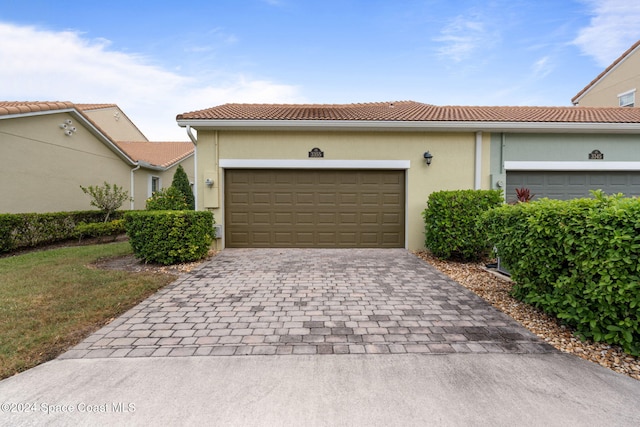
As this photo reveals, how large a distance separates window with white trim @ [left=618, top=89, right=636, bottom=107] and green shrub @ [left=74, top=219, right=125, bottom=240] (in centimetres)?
2043

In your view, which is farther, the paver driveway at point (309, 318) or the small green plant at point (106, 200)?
the small green plant at point (106, 200)

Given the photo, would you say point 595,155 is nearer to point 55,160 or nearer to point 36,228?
point 36,228

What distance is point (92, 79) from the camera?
1223 centimetres

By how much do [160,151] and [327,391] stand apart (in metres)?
20.4

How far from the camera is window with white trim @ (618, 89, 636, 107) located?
42.5ft

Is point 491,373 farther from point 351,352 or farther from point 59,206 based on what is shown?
point 59,206

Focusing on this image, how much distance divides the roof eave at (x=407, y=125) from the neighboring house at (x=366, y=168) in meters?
0.06

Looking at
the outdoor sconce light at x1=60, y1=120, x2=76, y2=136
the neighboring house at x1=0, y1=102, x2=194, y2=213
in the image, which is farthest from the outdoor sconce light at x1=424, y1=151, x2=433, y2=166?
the outdoor sconce light at x1=60, y1=120, x2=76, y2=136

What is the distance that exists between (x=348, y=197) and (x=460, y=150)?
3.20 m

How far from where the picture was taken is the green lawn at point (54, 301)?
2900 millimetres

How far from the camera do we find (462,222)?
6.52m

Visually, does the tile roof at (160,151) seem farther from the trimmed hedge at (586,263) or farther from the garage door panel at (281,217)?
the trimmed hedge at (586,263)

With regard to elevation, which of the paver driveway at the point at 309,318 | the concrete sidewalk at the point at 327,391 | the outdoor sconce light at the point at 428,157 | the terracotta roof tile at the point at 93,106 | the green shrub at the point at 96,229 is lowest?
the concrete sidewalk at the point at 327,391


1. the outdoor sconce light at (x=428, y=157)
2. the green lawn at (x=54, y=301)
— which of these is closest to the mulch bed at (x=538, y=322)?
the outdoor sconce light at (x=428, y=157)
